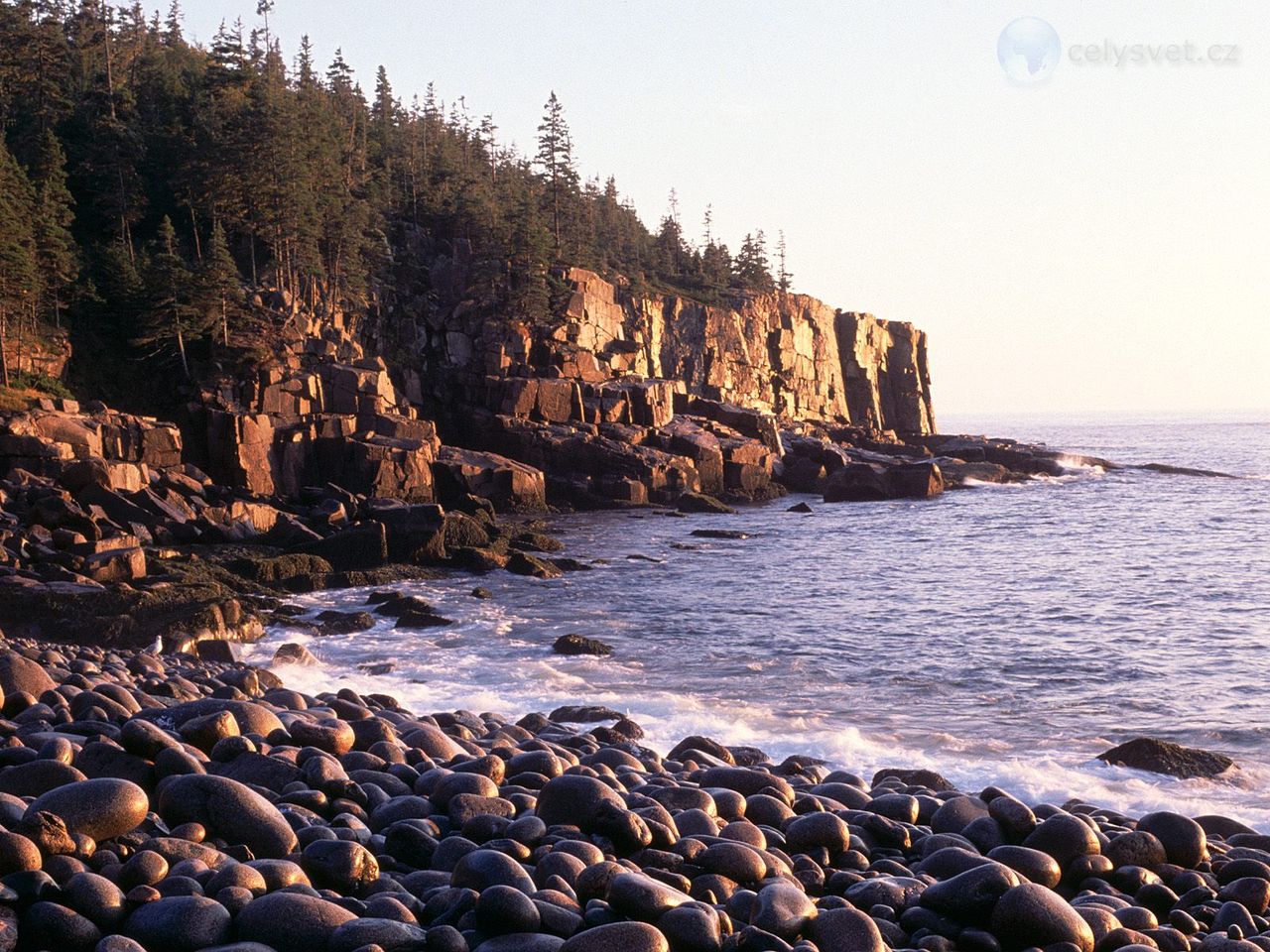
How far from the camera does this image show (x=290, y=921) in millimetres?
4766

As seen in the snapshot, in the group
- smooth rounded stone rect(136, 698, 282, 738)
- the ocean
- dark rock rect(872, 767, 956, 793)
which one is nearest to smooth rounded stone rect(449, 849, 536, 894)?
smooth rounded stone rect(136, 698, 282, 738)

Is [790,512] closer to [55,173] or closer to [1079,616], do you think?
[1079,616]

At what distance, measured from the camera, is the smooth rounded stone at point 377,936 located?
4.70 meters

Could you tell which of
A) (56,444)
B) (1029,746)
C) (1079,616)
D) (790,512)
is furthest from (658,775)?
(790,512)

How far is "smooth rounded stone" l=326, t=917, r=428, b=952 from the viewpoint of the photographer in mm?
4703

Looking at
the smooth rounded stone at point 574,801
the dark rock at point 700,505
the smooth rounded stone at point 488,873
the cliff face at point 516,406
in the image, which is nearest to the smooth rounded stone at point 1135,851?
the smooth rounded stone at point 574,801

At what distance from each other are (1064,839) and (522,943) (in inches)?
176

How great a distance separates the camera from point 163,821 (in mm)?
6109

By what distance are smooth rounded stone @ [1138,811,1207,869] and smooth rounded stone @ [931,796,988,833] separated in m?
1.18

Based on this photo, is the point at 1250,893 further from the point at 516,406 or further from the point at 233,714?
the point at 516,406

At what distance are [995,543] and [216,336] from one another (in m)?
33.4

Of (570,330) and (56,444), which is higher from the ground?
(570,330)

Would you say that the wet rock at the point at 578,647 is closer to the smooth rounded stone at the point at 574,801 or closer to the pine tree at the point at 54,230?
the smooth rounded stone at the point at 574,801

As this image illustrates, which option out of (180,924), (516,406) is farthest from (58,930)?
(516,406)
